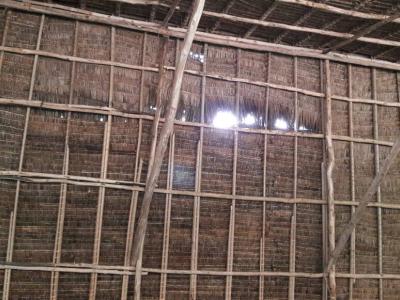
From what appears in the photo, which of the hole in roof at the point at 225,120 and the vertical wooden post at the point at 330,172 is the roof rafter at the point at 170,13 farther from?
the vertical wooden post at the point at 330,172

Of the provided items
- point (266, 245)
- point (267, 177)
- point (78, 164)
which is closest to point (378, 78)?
point (267, 177)

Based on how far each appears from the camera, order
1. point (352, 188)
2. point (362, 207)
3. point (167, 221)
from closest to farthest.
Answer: point (167, 221)
point (362, 207)
point (352, 188)

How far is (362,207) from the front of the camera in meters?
4.82

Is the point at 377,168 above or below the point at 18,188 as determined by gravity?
above

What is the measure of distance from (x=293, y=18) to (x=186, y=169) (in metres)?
2.26

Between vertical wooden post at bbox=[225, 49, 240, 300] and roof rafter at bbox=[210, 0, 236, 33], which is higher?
roof rafter at bbox=[210, 0, 236, 33]

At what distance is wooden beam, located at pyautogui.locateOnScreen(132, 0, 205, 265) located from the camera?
12.9 ft

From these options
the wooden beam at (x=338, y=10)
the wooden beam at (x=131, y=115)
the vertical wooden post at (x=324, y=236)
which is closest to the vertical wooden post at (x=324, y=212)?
the vertical wooden post at (x=324, y=236)

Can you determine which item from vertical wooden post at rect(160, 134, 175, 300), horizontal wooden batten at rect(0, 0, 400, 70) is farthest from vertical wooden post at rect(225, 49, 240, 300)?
vertical wooden post at rect(160, 134, 175, 300)

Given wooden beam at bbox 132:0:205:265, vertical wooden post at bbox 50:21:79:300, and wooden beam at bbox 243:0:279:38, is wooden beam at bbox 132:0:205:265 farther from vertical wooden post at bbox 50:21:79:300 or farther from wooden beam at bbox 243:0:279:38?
wooden beam at bbox 243:0:279:38

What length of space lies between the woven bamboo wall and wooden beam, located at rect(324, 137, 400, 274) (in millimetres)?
209

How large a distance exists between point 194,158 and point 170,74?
3.64 feet

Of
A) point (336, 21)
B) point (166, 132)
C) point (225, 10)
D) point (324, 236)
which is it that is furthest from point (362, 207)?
point (225, 10)

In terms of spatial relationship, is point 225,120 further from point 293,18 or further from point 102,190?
point 102,190
